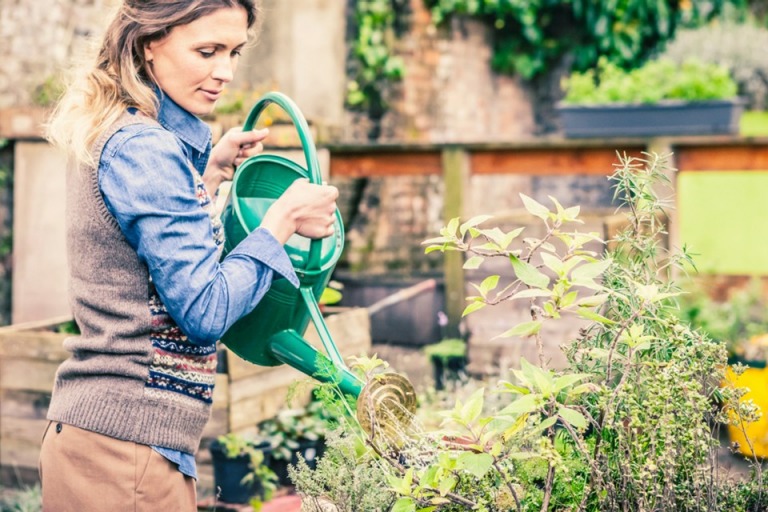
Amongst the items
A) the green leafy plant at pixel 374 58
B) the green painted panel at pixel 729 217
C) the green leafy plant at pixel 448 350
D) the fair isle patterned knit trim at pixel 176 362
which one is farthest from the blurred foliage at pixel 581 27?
the fair isle patterned knit trim at pixel 176 362

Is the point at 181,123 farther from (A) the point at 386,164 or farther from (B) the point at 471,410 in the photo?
(A) the point at 386,164

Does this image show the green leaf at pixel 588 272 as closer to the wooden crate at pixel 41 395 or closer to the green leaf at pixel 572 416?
the green leaf at pixel 572 416

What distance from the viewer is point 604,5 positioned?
6.70 metres

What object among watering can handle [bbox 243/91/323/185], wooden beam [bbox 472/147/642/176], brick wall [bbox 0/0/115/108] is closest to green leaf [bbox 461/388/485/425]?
watering can handle [bbox 243/91/323/185]

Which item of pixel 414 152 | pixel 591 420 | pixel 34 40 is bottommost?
pixel 591 420

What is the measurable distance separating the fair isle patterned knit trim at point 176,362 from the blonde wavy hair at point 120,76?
16 centimetres

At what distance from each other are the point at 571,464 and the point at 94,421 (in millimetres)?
776

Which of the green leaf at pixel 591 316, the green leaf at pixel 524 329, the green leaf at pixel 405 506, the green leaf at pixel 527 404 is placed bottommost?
the green leaf at pixel 405 506

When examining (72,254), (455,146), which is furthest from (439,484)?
(455,146)

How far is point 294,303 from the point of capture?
1.74 meters

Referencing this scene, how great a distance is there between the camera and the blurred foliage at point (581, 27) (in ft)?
22.2

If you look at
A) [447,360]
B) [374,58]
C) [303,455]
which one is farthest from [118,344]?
[374,58]

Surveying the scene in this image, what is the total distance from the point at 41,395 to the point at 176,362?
171cm

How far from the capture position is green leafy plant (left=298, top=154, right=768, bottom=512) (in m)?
1.45
